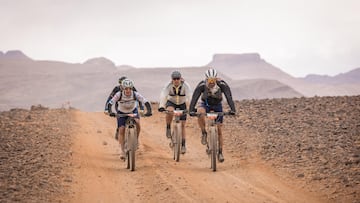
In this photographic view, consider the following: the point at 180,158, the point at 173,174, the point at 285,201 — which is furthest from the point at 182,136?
the point at 285,201

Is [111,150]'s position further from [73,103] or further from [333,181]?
[73,103]

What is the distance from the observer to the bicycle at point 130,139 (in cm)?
1222

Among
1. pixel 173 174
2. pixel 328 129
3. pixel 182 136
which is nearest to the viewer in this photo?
pixel 173 174

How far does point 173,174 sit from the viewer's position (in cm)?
1168

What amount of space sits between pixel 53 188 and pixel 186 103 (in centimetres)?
494

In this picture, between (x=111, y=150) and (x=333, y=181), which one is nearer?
(x=333, y=181)

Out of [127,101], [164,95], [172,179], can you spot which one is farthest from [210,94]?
[172,179]

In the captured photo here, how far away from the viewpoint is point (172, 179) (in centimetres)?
1112

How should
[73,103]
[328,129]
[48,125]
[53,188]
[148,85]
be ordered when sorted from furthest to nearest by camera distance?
[148,85] → [73,103] → [48,125] → [328,129] → [53,188]

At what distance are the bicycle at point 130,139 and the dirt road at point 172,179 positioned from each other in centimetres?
31

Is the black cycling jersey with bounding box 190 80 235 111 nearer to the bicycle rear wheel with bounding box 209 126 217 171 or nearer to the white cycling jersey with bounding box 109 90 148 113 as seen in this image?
the bicycle rear wheel with bounding box 209 126 217 171

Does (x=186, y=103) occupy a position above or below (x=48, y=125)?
above

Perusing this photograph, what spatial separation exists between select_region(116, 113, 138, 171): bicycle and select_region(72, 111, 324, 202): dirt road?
31 centimetres

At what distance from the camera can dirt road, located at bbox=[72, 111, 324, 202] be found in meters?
9.68
